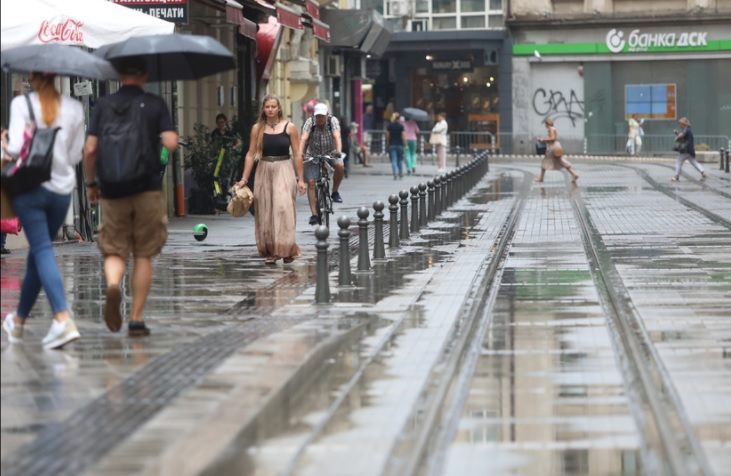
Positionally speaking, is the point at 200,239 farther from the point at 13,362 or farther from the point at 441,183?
the point at 13,362

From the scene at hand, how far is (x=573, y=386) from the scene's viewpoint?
957cm

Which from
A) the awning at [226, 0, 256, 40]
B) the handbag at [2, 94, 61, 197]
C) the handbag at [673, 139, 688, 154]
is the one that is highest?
the awning at [226, 0, 256, 40]

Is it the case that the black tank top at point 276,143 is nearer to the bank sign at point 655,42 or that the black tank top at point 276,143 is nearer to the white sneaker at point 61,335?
the white sneaker at point 61,335

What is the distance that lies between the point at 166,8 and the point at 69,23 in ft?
14.7

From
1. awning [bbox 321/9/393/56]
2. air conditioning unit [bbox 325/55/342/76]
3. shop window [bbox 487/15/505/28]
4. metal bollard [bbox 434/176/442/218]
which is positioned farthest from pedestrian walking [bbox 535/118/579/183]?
shop window [bbox 487/15/505/28]

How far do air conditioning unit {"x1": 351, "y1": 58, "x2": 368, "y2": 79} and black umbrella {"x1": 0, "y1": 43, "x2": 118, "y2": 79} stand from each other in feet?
144

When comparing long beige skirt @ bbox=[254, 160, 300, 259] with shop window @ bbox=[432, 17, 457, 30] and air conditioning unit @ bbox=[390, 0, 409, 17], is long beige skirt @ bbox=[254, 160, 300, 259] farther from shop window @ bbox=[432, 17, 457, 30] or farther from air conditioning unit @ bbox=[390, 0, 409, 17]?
shop window @ bbox=[432, 17, 457, 30]

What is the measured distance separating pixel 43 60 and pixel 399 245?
33.2 feet

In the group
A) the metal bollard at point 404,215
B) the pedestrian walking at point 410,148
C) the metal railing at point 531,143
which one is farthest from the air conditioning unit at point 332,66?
the metal bollard at point 404,215

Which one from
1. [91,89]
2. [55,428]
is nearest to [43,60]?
[55,428]

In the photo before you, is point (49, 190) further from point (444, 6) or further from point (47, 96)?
point (444, 6)

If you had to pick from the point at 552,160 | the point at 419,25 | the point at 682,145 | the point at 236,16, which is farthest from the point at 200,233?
the point at 419,25

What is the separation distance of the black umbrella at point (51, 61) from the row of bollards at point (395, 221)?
10.9ft

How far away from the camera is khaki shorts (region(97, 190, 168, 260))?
10.9m
